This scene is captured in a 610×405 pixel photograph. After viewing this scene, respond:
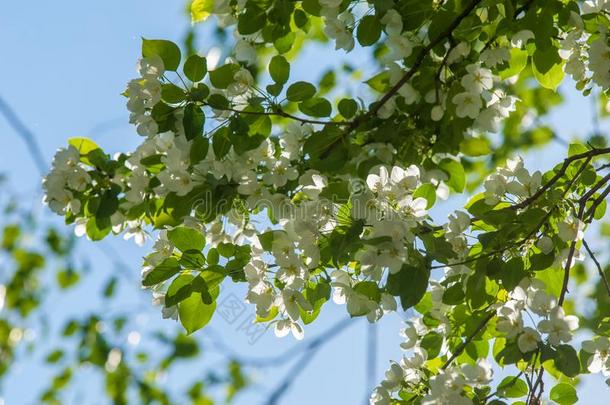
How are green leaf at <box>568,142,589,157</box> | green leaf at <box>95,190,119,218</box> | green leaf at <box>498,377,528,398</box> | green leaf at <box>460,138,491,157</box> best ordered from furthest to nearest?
green leaf at <box>460,138,491,157</box>
green leaf at <box>95,190,119,218</box>
green leaf at <box>568,142,589,157</box>
green leaf at <box>498,377,528,398</box>

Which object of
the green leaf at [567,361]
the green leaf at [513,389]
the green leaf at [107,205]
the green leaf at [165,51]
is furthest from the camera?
the green leaf at [107,205]

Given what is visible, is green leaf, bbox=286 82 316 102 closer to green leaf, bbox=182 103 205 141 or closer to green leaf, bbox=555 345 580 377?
→ green leaf, bbox=182 103 205 141

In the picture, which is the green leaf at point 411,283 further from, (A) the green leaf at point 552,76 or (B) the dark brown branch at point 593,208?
(A) the green leaf at point 552,76

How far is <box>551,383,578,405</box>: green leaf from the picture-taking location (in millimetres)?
1508

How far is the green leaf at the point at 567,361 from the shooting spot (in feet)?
4.34

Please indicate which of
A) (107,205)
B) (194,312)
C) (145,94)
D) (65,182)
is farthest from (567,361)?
(65,182)

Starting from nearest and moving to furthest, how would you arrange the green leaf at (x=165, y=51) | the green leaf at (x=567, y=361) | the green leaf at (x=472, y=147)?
the green leaf at (x=567, y=361), the green leaf at (x=165, y=51), the green leaf at (x=472, y=147)

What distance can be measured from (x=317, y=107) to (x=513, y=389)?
2.50 ft

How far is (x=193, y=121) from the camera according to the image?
160cm

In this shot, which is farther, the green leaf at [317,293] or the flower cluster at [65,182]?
the flower cluster at [65,182]

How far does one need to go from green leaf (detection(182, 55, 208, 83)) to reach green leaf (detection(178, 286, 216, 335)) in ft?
1.52

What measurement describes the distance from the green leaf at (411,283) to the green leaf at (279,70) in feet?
1.80

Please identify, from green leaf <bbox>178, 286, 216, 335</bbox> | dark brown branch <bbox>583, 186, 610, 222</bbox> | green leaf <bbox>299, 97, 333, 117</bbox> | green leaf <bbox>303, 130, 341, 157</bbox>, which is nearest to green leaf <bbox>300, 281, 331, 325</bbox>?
green leaf <bbox>178, 286, 216, 335</bbox>

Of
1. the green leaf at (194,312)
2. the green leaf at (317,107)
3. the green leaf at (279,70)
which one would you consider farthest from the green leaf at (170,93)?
the green leaf at (194,312)
